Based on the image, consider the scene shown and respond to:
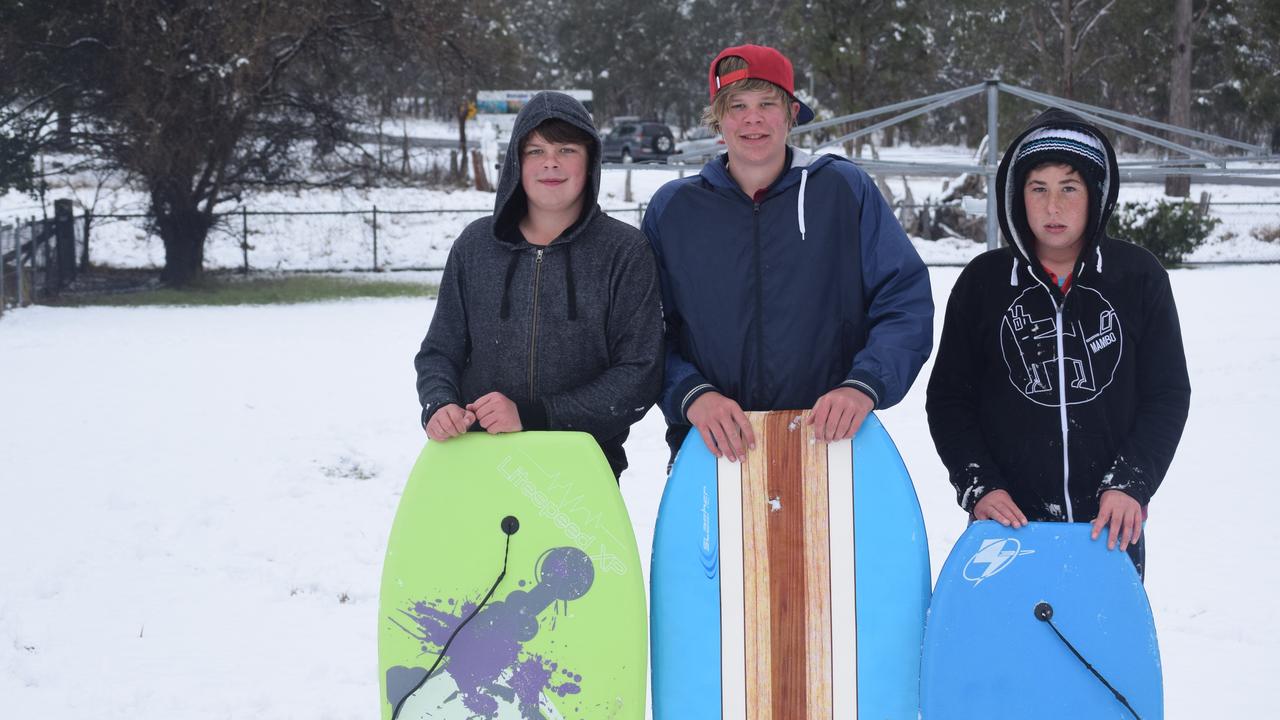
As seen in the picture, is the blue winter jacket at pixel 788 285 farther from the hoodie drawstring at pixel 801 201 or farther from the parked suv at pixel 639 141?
the parked suv at pixel 639 141

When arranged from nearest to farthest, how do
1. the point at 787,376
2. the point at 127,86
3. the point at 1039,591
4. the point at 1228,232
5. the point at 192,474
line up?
the point at 1039,591
the point at 787,376
the point at 192,474
the point at 127,86
the point at 1228,232

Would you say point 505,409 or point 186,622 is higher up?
Result: point 505,409

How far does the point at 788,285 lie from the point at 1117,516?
754mm

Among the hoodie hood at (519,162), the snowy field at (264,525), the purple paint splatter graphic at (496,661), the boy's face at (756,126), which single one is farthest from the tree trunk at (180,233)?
the boy's face at (756,126)

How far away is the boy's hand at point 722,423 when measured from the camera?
2.14m

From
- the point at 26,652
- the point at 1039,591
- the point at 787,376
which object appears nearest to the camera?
the point at 1039,591

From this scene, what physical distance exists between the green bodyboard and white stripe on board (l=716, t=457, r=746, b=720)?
0.55 ft

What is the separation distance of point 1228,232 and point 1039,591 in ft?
65.1

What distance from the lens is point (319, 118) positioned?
14203 mm

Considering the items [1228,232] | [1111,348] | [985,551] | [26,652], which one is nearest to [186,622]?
[26,652]

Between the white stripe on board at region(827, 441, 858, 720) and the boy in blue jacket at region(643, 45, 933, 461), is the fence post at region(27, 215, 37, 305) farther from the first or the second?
the white stripe on board at region(827, 441, 858, 720)

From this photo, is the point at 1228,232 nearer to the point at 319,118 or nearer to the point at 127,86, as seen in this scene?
the point at 319,118

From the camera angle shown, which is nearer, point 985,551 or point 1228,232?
point 985,551

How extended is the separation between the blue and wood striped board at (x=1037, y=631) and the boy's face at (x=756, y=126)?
85 cm
